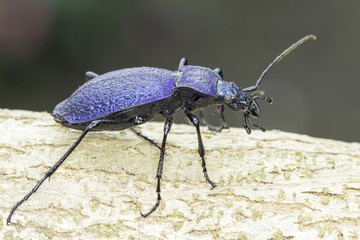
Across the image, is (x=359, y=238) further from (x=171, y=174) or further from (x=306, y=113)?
(x=306, y=113)

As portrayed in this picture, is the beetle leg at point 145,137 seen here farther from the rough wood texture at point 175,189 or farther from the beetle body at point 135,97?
the beetle body at point 135,97

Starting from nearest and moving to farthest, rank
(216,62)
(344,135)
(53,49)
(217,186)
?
(217,186)
(53,49)
(344,135)
(216,62)

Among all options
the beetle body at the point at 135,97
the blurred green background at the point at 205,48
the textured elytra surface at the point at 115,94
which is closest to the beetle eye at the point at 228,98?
the beetle body at the point at 135,97

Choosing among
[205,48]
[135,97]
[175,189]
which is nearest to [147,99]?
[135,97]

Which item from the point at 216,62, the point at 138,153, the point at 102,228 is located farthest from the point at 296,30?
the point at 102,228

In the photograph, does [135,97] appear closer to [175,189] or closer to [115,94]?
[115,94]

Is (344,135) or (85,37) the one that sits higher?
(85,37)
